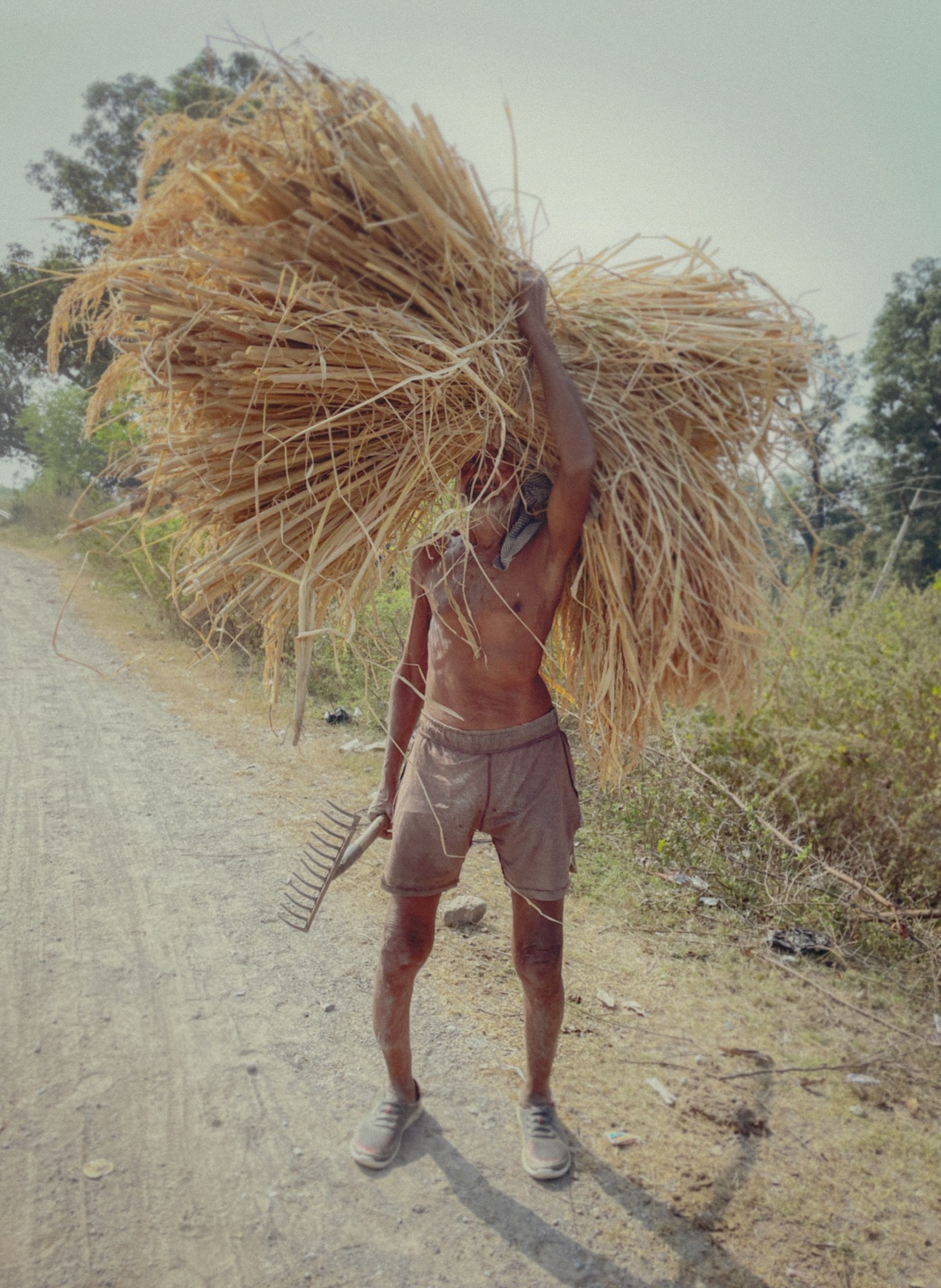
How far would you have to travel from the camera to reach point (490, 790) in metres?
2.10

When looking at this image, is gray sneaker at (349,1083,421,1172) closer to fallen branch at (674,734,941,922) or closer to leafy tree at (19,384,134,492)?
fallen branch at (674,734,941,922)

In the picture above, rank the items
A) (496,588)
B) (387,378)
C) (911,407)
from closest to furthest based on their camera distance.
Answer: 1. (387,378)
2. (496,588)
3. (911,407)

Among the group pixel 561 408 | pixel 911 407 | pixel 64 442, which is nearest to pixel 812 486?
pixel 561 408

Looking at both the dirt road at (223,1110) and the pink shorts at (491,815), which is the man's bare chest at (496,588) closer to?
the pink shorts at (491,815)

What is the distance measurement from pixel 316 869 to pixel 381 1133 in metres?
A: 1.62

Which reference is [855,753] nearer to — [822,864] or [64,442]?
[822,864]

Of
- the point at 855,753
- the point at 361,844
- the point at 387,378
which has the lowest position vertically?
the point at 361,844

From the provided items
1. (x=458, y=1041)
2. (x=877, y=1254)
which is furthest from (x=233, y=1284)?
(x=877, y=1254)

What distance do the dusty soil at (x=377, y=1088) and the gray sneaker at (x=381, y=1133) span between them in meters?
0.05

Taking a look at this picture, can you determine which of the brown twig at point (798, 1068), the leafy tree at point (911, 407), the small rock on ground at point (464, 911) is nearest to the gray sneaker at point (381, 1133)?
the brown twig at point (798, 1068)

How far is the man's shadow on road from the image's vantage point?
180cm

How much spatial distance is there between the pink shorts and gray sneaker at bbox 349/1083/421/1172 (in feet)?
1.93

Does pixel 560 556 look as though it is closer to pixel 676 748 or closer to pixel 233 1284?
pixel 233 1284

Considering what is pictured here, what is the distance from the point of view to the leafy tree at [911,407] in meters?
16.4
